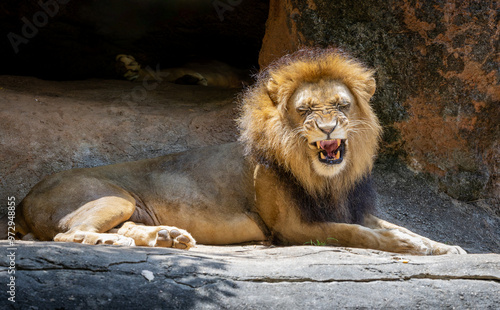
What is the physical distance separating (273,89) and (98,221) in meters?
1.77

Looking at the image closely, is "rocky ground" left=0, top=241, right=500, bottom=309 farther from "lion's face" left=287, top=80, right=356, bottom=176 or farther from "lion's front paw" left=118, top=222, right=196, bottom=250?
"lion's face" left=287, top=80, right=356, bottom=176

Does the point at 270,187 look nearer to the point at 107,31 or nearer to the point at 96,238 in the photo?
the point at 96,238

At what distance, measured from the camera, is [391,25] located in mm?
6340

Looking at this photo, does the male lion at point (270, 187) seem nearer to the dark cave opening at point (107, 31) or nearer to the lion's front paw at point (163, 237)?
the lion's front paw at point (163, 237)

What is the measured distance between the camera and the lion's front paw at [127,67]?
8.79 metres

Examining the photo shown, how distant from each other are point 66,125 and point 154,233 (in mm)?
2608

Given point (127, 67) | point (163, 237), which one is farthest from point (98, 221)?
point (127, 67)

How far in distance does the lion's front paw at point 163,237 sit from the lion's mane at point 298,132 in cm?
104

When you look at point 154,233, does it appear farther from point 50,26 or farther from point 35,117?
point 50,26

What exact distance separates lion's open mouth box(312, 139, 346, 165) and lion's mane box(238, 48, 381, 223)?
153 mm

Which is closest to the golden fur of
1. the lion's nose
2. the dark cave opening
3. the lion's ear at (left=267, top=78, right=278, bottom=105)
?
the lion's ear at (left=267, top=78, right=278, bottom=105)

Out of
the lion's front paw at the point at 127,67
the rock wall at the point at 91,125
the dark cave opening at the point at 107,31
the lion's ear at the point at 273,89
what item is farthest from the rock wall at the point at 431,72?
the lion's front paw at the point at 127,67

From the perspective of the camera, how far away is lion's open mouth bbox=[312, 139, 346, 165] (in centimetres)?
477

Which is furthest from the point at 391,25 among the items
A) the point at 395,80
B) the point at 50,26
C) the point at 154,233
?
the point at 50,26
